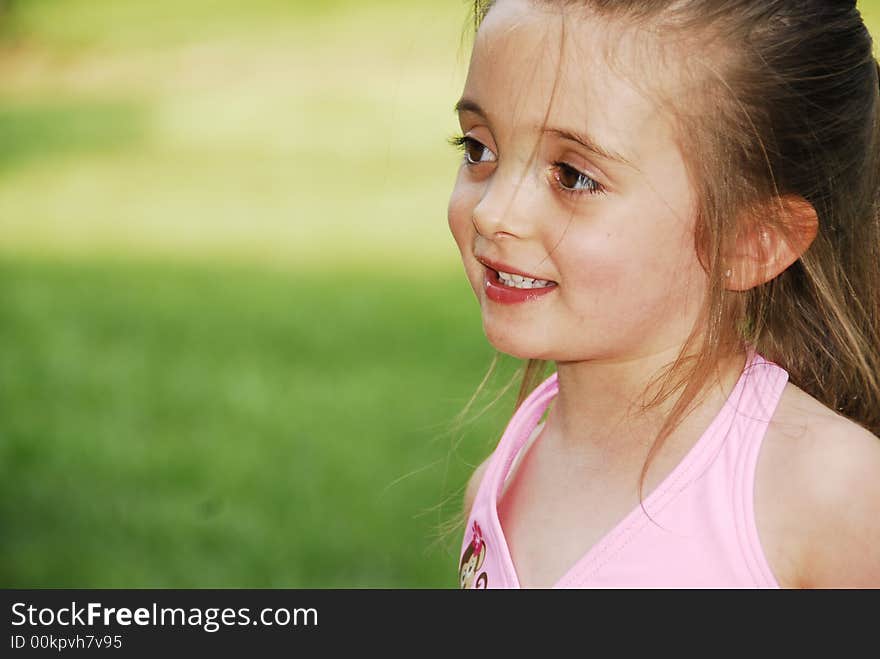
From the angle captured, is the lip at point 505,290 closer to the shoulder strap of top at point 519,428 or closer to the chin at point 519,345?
the chin at point 519,345

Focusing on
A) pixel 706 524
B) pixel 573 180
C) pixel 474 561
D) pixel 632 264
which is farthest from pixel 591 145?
pixel 474 561

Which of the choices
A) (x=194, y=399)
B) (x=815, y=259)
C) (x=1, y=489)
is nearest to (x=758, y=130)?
(x=815, y=259)

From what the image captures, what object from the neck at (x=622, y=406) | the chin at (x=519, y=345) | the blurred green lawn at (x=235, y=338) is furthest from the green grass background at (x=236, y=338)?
the chin at (x=519, y=345)

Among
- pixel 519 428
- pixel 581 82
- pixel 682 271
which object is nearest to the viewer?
pixel 581 82

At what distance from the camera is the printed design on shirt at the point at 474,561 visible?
199cm

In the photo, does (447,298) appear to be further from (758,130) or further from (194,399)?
(758,130)

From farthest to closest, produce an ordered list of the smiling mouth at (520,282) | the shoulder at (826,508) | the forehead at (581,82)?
the smiling mouth at (520,282) < the forehead at (581,82) < the shoulder at (826,508)

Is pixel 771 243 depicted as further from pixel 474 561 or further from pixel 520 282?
pixel 474 561

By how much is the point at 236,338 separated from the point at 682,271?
434 cm

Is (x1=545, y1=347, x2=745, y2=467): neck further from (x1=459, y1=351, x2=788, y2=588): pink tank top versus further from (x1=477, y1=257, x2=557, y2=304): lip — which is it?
(x1=477, y1=257, x2=557, y2=304): lip

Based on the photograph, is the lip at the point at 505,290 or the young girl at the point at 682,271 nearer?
the young girl at the point at 682,271

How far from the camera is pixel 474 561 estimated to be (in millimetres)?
2045

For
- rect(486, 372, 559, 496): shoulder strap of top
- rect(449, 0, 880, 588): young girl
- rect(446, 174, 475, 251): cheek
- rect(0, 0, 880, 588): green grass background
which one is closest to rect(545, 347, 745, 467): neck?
rect(449, 0, 880, 588): young girl

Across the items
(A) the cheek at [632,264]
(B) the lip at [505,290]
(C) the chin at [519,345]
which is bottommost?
(C) the chin at [519,345]
